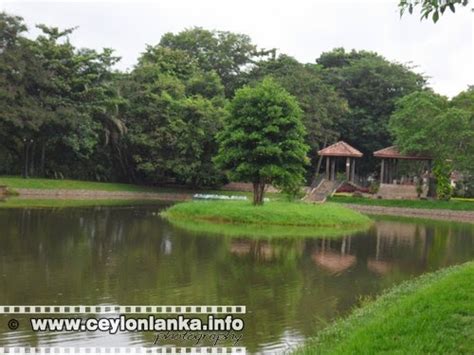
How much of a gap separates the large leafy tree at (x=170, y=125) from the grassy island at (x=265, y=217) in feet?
45.7

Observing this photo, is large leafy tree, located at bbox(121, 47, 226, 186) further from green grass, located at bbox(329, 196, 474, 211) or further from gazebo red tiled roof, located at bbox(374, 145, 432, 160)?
gazebo red tiled roof, located at bbox(374, 145, 432, 160)

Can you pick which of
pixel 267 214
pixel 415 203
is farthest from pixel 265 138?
pixel 415 203

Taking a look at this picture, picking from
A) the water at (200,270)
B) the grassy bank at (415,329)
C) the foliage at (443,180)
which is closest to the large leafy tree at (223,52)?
the foliage at (443,180)

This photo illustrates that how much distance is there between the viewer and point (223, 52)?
2089 inches

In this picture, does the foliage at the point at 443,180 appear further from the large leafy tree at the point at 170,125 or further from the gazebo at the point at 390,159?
the large leafy tree at the point at 170,125

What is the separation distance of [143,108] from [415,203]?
1884 cm

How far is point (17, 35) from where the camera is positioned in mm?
36375

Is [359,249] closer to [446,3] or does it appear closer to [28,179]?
[446,3]

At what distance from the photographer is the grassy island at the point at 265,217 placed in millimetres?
24297

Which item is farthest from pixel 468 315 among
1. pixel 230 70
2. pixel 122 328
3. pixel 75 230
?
pixel 230 70

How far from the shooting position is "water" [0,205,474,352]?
9750 millimetres

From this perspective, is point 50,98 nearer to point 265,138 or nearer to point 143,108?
point 143,108

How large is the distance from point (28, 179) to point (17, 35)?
892 cm

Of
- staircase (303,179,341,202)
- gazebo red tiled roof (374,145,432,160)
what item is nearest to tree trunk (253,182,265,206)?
staircase (303,179,341,202)
